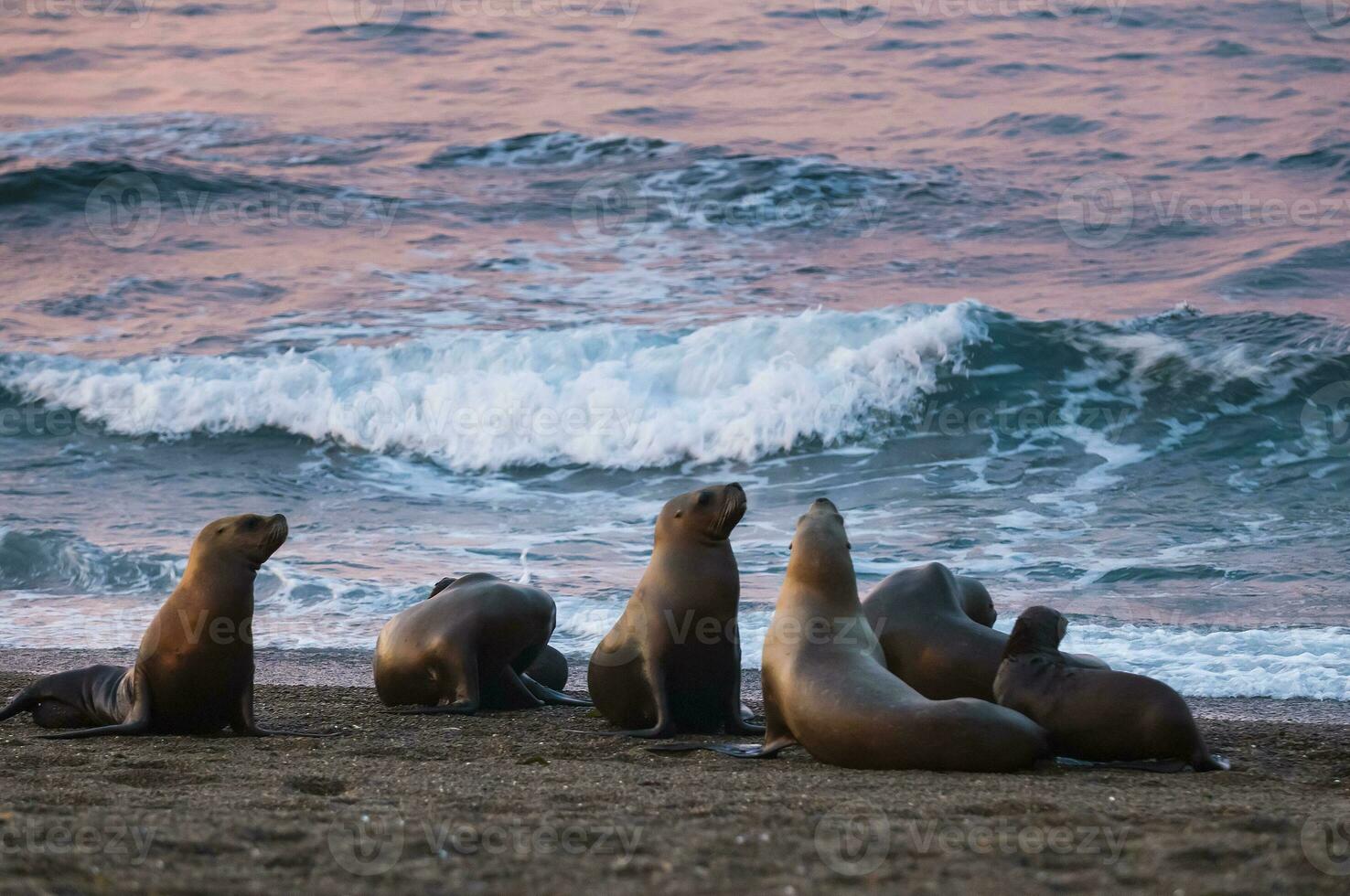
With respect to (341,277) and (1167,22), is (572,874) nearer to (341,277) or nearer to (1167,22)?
(341,277)

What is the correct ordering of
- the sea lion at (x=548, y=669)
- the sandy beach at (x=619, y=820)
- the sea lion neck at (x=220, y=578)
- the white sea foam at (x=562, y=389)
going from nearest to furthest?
the sandy beach at (x=619, y=820), the sea lion neck at (x=220, y=578), the sea lion at (x=548, y=669), the white sea foam at (x=562, y=389)

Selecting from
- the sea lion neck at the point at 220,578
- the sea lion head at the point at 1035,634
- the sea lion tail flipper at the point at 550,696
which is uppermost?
the sea lion neck at the point at 220,578

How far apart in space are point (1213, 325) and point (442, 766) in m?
14.2

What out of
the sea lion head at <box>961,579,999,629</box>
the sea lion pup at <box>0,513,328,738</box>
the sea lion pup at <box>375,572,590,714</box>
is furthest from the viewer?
the sea lion pup at <box>375,572,590,714</box>

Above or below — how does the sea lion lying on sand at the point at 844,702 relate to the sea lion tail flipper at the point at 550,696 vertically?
above

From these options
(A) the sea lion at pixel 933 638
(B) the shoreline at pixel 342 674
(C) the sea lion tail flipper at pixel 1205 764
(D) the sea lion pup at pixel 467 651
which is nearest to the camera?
(C) the sea lion tail flipper at pixel 1205 764

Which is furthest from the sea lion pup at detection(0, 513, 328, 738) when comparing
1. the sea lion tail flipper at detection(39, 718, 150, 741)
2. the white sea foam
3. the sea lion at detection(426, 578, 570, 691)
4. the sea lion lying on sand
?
the white sea foam

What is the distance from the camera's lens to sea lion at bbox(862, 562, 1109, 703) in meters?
6.66

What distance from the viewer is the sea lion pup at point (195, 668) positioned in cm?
677

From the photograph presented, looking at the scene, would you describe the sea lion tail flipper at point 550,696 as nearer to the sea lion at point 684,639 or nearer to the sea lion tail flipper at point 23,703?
the sea lion at point 684,639

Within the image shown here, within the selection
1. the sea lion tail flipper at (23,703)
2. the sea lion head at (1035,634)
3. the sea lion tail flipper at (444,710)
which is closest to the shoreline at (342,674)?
the sea lion tail flipper at (23,703)

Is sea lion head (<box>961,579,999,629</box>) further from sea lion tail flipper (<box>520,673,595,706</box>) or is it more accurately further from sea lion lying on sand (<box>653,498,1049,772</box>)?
sea lion tail flipper (<box>520,673,595,706</box>)

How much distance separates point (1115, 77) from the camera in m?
24.2

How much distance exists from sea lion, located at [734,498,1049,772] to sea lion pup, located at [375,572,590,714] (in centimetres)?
190
